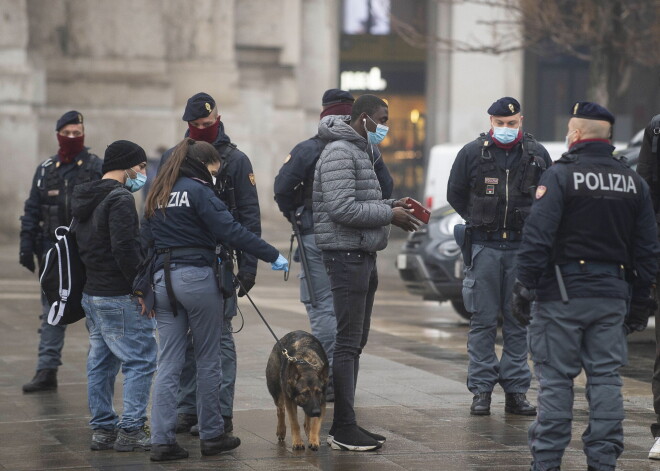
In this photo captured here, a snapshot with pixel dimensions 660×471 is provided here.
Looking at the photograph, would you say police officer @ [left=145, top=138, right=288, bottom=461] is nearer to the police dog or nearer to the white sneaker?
the police dog

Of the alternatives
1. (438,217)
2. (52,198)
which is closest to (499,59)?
(438,217)

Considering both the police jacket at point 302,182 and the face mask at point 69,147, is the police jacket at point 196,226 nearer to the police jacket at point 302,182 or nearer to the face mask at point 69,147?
the police jacket at point 302,182

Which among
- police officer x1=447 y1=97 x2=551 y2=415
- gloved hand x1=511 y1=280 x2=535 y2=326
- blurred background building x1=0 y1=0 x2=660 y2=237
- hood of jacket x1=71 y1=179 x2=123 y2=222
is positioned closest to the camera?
gloved hand x1=511 y1=280 x2=535 y2=326

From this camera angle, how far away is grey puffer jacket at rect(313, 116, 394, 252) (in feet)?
25.1

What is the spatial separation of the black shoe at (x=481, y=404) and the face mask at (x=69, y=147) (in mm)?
3279

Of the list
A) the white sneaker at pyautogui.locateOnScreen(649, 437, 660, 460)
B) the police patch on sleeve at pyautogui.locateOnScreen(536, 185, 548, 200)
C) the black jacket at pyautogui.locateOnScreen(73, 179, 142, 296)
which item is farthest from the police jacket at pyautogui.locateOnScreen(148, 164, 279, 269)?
the white sneaker at pyautogui.locateOnScreen(649, 437, 660, 460)

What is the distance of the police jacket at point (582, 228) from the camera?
6.59m

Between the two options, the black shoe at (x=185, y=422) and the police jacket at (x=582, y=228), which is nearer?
the police jacket at (x=582, y=228)

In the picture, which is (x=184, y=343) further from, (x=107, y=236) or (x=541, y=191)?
(x=541, y=191)

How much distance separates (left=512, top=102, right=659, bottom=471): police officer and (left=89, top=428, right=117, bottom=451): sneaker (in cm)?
249

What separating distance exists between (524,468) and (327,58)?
24155 mm

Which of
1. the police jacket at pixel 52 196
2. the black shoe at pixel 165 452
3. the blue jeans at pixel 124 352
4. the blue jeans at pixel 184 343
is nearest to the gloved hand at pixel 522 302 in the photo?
the blue jeans at pixel 184 343

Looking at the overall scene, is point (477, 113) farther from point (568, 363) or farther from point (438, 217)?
point (568, 363)

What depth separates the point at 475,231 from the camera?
30.0ft
